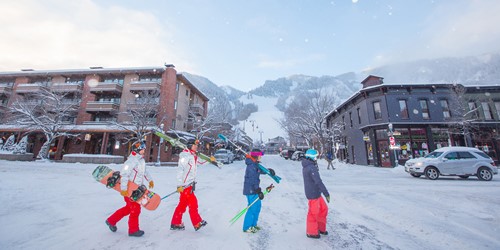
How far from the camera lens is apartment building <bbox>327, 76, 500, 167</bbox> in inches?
771

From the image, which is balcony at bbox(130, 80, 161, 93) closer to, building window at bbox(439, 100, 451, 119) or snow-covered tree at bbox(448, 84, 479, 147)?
building window at bbox(439, 100, 451, 119)

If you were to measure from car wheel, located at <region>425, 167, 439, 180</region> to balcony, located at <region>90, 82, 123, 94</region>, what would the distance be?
3222cm

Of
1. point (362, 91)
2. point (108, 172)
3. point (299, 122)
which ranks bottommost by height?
point (108, 172)

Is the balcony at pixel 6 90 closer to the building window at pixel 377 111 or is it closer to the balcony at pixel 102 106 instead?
the balcony at pixel 102 106

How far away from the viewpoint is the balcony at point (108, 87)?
25703 mm

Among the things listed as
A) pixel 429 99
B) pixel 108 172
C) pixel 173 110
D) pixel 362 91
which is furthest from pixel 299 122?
pixel 108 172

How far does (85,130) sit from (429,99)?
39.4 meters

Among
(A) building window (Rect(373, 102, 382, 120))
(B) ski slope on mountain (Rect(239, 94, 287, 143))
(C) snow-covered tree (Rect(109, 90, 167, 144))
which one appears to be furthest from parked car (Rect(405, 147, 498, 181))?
(B) ski slope on mountain (Rect(239, 94, 287, 143))

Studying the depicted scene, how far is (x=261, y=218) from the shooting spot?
15.6 ft

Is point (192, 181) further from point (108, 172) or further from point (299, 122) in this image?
point (299, 122)

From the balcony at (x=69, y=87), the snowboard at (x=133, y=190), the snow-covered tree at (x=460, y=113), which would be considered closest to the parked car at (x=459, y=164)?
the snow-covered tree at (x=460, y=113)

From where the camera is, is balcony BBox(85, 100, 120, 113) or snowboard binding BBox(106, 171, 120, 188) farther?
balcony BBox(85, 100, 120, 113)

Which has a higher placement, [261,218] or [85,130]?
[85,130]

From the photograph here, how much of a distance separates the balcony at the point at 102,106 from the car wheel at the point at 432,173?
31477mm
